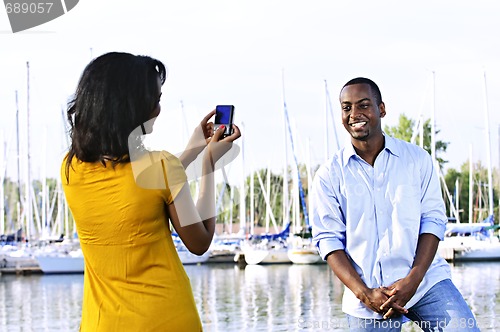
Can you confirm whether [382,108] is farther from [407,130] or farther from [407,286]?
[407,130]

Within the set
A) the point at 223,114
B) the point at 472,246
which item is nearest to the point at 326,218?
the point at 223,114

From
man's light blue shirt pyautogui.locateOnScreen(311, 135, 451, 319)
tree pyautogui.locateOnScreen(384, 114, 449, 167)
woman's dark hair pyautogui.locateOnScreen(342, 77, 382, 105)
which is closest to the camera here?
man's light blue shirt pyautogui.locateOnScreen(311, 135, 451, 319)

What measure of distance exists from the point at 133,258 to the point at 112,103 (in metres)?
0.55

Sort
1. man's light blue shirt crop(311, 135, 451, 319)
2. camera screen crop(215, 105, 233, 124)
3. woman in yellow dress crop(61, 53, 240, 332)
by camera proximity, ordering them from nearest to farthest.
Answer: woman in yellow dress crop(61, 53, 240, 332) < camera screen crop(215, 105, 233, 124) < man's light blue shirt crop(311, 135, 451, 319)

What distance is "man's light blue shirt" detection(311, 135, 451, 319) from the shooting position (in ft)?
14.8

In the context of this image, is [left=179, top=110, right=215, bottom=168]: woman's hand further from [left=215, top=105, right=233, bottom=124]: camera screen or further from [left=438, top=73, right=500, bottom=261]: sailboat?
[left=438, top=73, right=500, bottom=261]: sailboat

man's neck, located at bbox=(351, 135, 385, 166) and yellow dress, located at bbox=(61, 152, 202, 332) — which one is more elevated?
man's neck, located at bbox=(351, 135, 385, 166)

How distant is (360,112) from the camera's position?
4.71 m

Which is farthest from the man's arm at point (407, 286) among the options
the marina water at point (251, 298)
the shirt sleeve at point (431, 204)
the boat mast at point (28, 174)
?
the boat mast at point (28, 174)

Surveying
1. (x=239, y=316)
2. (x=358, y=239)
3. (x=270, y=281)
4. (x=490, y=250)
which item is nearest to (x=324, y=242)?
(x=358, y=239)

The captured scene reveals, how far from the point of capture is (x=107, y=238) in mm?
3229

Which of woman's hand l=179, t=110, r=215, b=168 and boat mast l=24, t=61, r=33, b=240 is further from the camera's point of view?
boat mast l=24, t=61, r=33, b=240

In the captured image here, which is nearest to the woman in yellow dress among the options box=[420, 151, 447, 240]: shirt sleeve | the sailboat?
box=[420, 151, 447, 240]: shirt sleeve

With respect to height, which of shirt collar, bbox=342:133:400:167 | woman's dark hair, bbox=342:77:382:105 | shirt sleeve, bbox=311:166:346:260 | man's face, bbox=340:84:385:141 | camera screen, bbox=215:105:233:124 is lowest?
shirt sleeve, bbox=311:166:346:260
